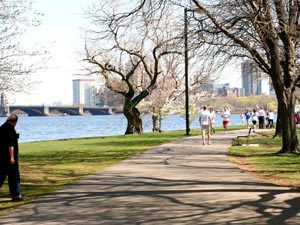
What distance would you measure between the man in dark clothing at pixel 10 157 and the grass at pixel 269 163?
5.48 m

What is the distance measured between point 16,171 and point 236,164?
736 centimetres

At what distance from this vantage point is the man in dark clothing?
10016 mm

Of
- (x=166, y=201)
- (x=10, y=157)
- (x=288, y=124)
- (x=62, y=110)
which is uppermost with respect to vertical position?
(x=62, y=110)

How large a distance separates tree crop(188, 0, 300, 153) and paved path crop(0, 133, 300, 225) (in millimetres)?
4408

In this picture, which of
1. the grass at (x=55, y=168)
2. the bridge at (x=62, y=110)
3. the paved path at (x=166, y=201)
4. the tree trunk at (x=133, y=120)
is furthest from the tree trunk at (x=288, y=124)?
the bridge at (x=62, y=110)

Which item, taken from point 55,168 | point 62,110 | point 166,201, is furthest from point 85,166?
point 62,110

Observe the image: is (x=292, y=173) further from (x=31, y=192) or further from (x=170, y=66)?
(x=170, y=66)

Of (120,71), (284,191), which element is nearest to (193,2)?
(284,191)

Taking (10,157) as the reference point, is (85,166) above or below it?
below

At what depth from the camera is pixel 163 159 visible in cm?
1720

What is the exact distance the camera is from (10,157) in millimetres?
9969

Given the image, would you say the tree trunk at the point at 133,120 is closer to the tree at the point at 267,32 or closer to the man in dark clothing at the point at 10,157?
the tree at the point at 267,32

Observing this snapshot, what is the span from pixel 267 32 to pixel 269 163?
12.4 feet

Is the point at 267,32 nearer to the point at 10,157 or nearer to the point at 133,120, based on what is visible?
the point at 10,157
